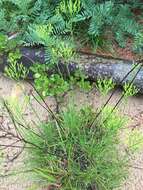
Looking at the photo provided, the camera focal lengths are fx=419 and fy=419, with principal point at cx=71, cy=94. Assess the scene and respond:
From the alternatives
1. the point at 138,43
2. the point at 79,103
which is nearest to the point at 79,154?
the point at 79,103

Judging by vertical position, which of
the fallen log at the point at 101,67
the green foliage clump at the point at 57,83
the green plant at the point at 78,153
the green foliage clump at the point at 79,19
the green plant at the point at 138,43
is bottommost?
the green plant at the point at 78,153

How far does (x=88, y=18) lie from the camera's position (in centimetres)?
268

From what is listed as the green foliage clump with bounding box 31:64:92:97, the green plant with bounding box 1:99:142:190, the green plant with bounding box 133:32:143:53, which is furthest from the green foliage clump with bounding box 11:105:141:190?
the green plant with bounding box 133:32:143:53

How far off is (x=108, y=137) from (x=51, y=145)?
0.93 ft

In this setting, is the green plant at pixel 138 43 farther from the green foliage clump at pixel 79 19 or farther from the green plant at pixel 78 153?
the green plant at pixel 78 153

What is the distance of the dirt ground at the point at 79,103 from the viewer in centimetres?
219

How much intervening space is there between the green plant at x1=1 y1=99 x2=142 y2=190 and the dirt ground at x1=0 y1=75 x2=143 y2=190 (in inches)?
3.5

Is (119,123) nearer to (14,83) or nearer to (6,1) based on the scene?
(14,83)

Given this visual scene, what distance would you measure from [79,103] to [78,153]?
534 mm

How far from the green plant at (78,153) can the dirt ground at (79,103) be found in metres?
0.09

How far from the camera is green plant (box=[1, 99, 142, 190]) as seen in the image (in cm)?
200

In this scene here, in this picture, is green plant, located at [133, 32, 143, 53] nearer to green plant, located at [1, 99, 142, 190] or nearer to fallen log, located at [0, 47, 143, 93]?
fallen log, located at [0, 47, 143, 93]

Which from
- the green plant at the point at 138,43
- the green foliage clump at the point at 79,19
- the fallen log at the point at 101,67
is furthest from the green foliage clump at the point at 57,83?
the green plant at the point at 138,43

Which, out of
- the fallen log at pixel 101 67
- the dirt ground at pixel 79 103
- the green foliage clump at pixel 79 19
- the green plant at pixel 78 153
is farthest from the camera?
the green foliage clump at pixel 79 19
